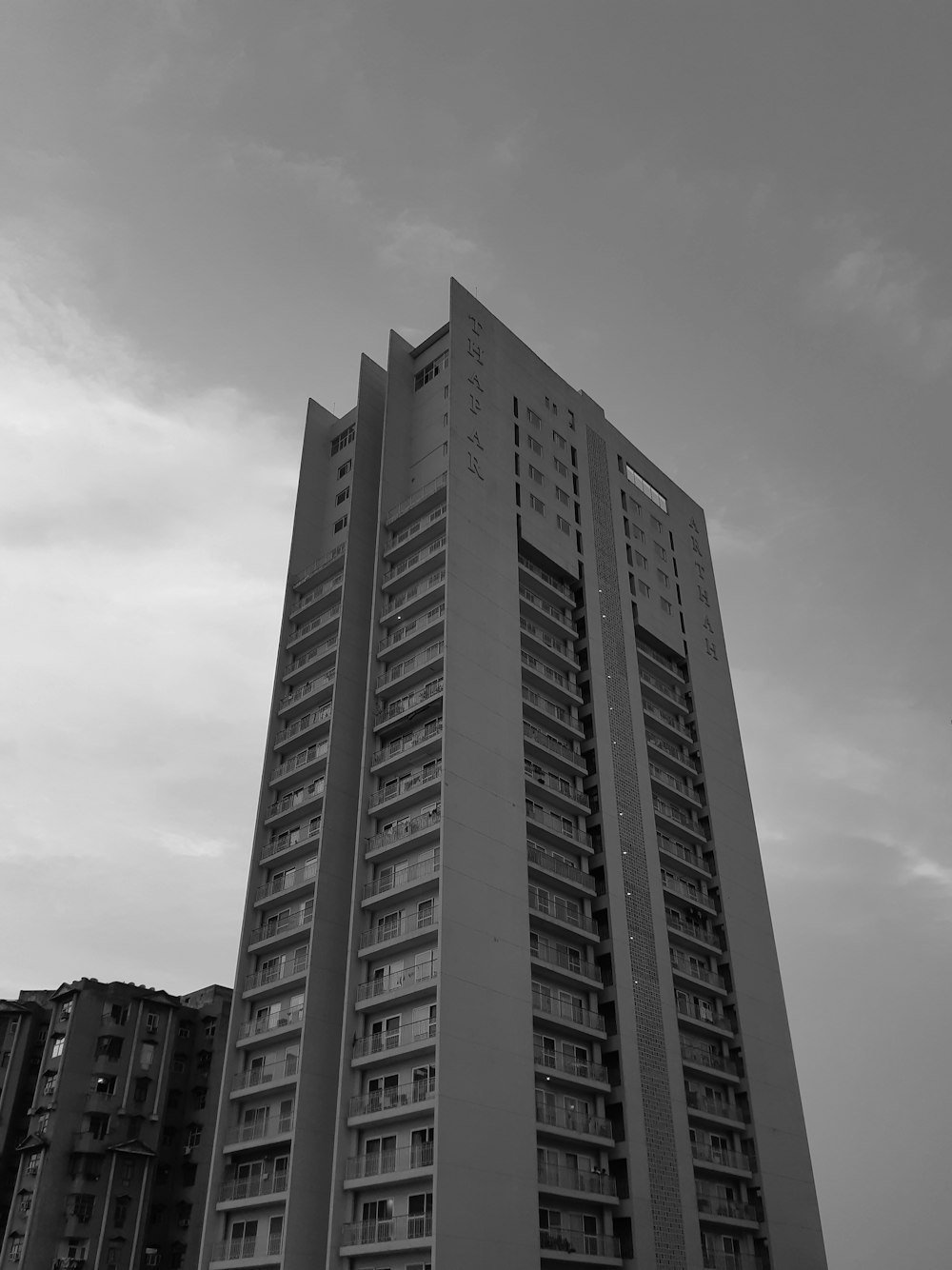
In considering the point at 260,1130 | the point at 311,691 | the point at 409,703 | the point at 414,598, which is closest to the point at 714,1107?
the point at 260,1130

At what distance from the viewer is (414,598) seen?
2435 inches

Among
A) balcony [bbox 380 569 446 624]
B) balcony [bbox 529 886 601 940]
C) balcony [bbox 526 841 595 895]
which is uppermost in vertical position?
balcony [bbox 380 569 446 624]

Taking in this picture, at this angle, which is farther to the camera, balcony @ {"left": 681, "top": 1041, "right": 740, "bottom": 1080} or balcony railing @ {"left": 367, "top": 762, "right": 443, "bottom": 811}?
balcony @ {"left": 681, "top": 1041, "right": 740, "bottom": 1080}

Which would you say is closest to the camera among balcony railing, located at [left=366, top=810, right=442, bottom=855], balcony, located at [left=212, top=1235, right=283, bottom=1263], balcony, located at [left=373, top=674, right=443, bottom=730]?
balcony, located at [left=212, top=1235, right=283, bottom=1263]

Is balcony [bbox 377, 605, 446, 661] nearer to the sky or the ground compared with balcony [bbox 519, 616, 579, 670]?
nearer to the ground

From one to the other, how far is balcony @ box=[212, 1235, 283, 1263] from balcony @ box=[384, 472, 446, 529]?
129 ft

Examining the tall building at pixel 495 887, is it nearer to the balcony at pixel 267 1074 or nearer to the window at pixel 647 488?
the balcony at pixel 267 1074

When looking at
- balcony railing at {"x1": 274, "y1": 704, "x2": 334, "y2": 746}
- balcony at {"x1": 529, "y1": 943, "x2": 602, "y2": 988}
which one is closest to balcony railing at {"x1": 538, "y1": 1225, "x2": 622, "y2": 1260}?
balcony at {"x1": 529, "y1": 943, "x2": 602, "y2": 988}

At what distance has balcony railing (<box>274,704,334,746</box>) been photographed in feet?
209

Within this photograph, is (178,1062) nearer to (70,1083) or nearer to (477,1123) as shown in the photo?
(70,1083)

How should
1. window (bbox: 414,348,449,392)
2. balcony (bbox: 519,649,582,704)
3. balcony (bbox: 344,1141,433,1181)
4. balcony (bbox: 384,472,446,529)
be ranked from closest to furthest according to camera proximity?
balcony (bbox: 344,1141,433,1181) < balcony (bbox: 519,649,582,704) < balcony (bbox: 384,472,446,529) < window (bbox: 414,348,449,392)

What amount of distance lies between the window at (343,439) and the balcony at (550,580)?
1744cm

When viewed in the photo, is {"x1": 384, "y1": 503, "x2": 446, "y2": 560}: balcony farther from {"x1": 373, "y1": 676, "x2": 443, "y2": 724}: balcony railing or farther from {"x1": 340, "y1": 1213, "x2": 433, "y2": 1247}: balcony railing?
{"x1": 340, "y1": 1213, "x2": 433, "y2": 1247}: balcony railing

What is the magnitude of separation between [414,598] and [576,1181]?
31700 millimetres
